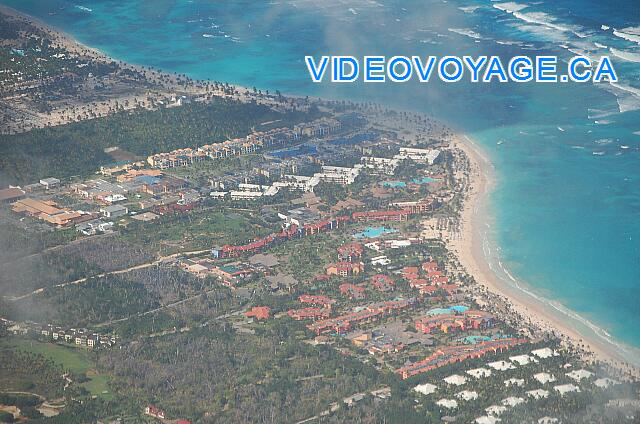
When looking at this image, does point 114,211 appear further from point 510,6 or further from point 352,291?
point 510,6

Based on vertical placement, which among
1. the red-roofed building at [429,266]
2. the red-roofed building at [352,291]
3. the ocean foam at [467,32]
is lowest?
the red-roofed building at [352,291]

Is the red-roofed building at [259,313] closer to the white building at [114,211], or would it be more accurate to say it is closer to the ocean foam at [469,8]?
the white building at [114,211]

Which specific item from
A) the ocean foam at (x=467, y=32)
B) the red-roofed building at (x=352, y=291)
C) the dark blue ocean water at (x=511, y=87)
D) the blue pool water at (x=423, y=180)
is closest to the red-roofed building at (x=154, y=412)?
the red-roofed building at (x=352, y=291)

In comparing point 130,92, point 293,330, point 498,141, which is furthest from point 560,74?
point 293,330

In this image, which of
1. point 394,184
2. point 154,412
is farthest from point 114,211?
point 154,412

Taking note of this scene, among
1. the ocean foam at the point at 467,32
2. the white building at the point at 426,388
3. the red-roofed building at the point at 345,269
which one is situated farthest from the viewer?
the ocean foam at the point at 467,32

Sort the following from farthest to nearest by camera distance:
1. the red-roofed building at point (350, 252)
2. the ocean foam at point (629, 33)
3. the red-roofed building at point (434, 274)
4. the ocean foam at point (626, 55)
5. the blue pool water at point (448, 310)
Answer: the ocean foam at point (629, 33) → the ocean foam at point (626, 55) → the red-roofed building at point (350, 252) → the red-roofed building at point (434, 274) → the blue pool water at point (448, 310)
